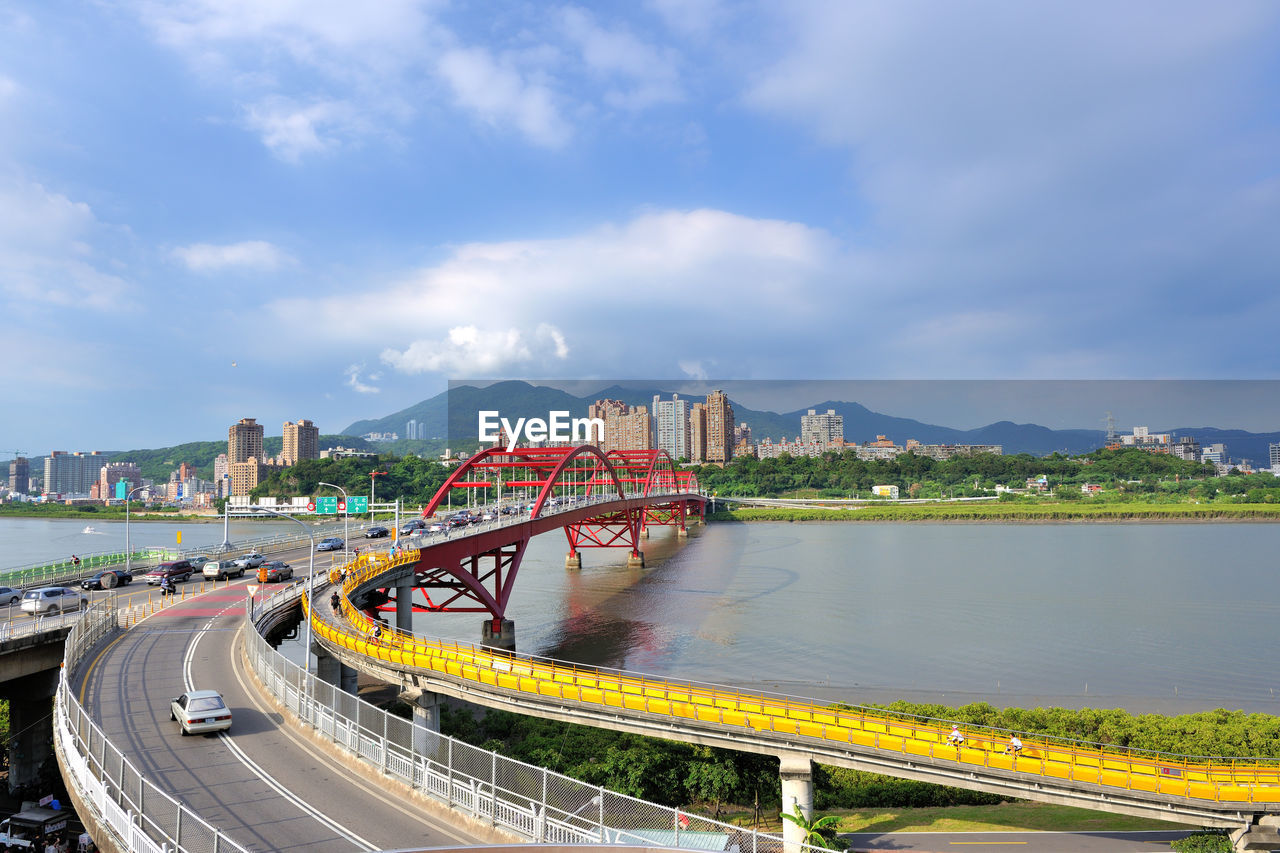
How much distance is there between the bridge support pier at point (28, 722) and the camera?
29.9 meters

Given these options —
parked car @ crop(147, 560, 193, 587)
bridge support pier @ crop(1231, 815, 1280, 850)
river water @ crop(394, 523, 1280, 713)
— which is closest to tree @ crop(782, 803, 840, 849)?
bridge support pier @ crop(1231, 815, 1280, 850)

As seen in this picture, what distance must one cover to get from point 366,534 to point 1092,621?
63777 millimetres

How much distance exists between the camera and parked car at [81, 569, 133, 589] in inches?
1788

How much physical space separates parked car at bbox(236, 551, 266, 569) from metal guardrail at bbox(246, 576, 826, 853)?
3523 cm

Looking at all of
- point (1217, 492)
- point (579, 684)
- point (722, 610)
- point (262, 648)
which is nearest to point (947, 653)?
point (722, 610)

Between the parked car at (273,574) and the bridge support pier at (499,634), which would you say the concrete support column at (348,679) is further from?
the parked car at (273,574)

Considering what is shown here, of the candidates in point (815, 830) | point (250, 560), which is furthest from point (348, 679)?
point (250, 560)

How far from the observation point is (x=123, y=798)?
47.7 ft

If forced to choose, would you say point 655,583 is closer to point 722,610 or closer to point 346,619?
point 722,610

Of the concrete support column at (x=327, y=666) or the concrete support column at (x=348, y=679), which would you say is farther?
the concrete support column at (x=348, y=679)

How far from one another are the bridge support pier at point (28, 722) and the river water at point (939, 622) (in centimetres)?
2501

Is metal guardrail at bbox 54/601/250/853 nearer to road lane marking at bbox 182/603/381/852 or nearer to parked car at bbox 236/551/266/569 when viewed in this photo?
road lane marking at bbox 182/603/381/852

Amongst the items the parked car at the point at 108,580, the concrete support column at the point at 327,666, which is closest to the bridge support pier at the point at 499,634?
the concrete support column at the point at 327,666

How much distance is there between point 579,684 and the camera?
23.6 metres
